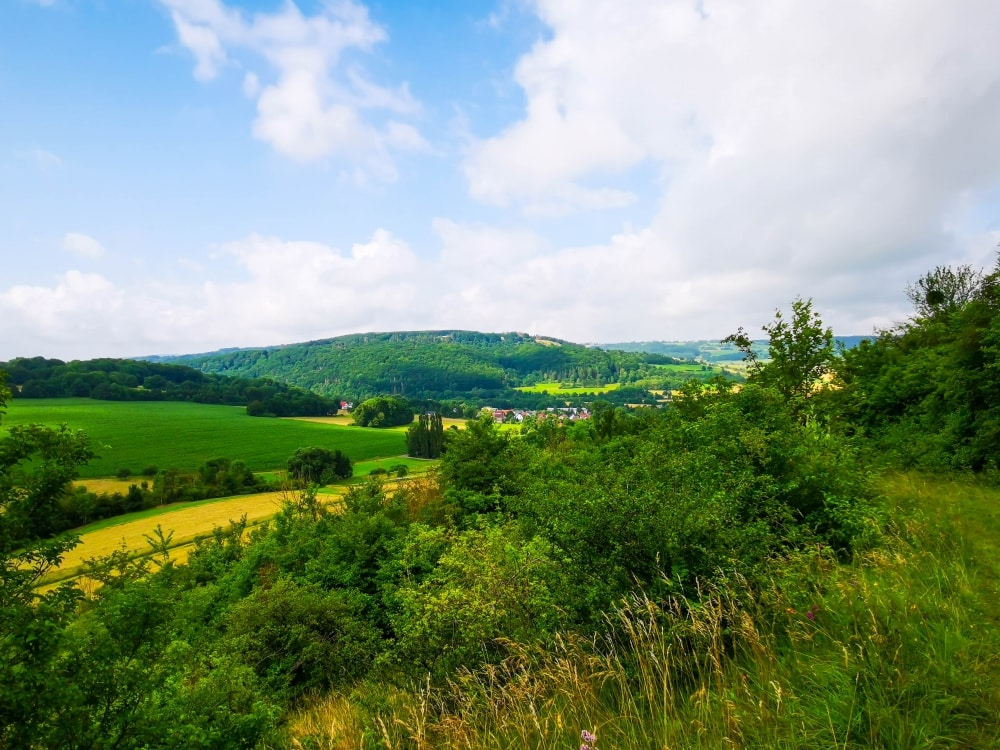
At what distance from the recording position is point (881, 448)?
17391mm

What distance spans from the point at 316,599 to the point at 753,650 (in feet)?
42.8

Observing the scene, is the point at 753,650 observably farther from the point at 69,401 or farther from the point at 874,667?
the point at 69,401

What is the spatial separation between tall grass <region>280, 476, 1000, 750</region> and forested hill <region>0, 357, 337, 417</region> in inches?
5598

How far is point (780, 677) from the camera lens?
331cm

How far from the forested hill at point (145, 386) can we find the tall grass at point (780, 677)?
14218 centimetres

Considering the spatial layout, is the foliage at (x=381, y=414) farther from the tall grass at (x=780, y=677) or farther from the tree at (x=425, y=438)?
the tall grass at (x=780, y=677)

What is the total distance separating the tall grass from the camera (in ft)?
8.93

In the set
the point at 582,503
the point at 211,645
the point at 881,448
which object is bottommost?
the point at 211,645

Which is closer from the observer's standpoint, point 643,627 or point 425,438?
point 643,627

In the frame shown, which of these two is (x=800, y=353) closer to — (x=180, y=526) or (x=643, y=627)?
(x=643, y=627)

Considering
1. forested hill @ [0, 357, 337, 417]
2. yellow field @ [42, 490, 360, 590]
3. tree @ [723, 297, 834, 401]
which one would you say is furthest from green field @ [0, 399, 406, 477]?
tree @ [723, 297, 834, 401]

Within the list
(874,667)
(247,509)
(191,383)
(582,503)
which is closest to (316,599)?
(582,503)

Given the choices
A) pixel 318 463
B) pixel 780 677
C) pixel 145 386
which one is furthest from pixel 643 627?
pixel 145 386

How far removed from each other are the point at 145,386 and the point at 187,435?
69645 millimetres
